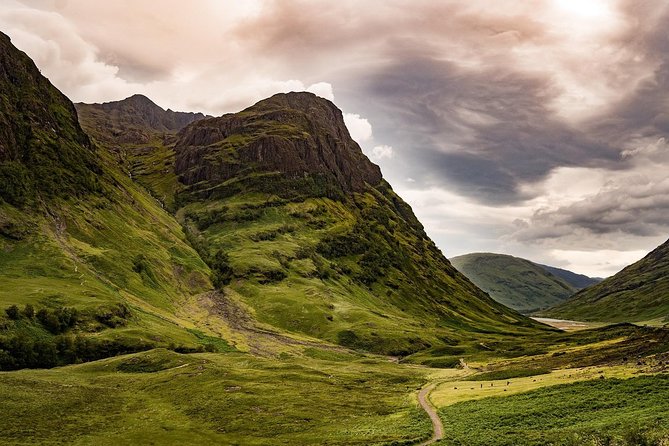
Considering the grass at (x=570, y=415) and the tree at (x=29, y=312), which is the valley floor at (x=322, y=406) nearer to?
the grass at (x=570, y=415)

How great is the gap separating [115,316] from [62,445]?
9928 centimetres

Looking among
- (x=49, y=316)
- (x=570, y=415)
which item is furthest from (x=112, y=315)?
(x=570, y=415)

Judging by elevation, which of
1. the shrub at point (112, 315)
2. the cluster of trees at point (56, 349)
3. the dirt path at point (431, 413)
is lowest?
the dirt path at point (431, 413)

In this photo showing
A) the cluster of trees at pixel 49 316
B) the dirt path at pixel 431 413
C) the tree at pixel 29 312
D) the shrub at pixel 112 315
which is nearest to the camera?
the dirt path at pixel 431 413

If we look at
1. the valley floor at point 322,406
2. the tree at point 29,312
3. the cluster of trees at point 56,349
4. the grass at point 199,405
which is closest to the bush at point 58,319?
the tree at point 29,312

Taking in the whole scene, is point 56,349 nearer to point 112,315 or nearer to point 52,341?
point 52,341

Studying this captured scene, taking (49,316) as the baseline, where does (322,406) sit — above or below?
below

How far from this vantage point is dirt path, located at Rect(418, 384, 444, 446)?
A: 5654cm

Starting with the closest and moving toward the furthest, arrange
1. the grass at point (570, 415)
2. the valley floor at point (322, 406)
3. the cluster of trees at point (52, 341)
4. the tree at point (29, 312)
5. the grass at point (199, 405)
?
the grass at point (570, 415)
the valley floor at point (322, 406)
the grass at point (199, 405)
the cluster of trees at point (52, 341)
the tree at point (29, 312)

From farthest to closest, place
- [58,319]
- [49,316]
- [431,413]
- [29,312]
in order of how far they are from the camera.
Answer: [58,319] < [49,316] < [29,312] < [431,413]

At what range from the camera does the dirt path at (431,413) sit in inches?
2226

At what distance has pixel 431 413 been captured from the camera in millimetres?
72250

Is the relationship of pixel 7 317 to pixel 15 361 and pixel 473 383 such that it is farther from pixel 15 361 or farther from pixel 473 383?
pixel 473 383

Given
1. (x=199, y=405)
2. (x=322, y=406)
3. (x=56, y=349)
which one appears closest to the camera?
(x=199, y=405)
